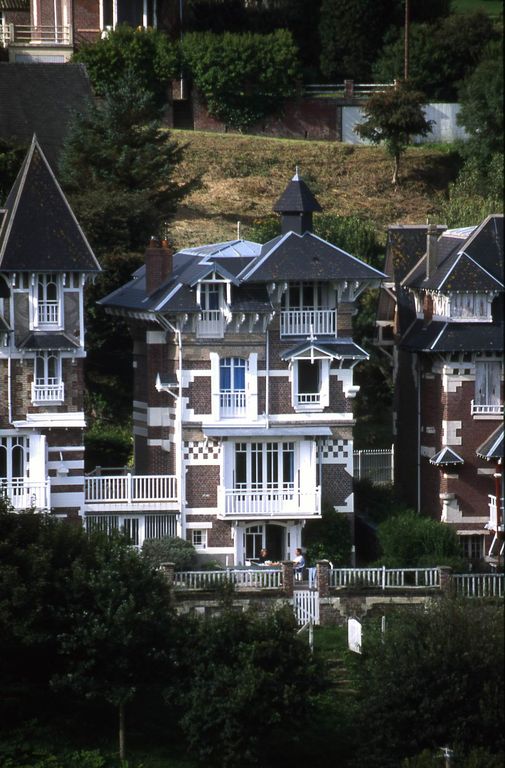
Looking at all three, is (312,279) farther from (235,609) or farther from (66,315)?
(235,609)

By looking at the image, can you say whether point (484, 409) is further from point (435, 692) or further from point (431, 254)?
point (435, 692)

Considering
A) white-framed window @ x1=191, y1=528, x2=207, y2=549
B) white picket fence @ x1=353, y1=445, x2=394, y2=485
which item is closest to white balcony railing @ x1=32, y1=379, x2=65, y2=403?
white-framed window @ x1=191, y1=528, x2=207, y2=549

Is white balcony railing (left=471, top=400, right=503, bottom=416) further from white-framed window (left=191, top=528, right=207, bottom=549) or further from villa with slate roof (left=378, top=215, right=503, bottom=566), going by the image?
white-framed window (left=191, top=528, right=207, bottom=549)

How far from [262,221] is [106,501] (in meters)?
27.6

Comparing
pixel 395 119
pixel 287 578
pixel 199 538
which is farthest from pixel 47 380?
pixel 395 119

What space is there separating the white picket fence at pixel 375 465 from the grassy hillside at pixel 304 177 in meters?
21.7

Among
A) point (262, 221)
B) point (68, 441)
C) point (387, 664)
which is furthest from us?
point (262, 221)

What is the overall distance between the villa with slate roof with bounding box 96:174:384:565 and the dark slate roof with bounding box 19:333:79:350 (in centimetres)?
278

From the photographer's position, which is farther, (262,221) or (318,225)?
(262,221)

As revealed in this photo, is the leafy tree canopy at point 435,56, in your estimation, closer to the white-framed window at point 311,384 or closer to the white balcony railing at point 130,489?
the white-framed window at point 311,384

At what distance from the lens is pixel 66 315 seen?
2208 inches

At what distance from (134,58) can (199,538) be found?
39.5 meters

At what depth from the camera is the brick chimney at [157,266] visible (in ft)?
192

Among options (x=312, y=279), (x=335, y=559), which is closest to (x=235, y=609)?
(x=335, y=559)
